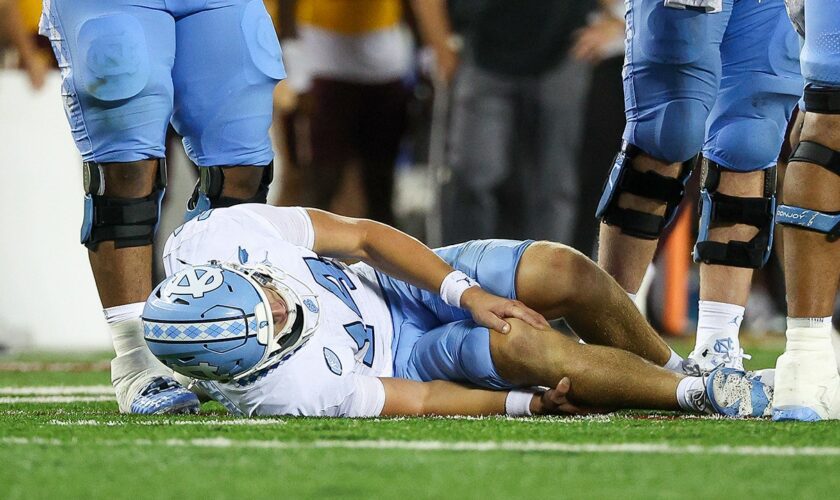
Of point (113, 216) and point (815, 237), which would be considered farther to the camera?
point (113, 216)

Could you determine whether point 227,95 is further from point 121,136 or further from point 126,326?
point 126,326

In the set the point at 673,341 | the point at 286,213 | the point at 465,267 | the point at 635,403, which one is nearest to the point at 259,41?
the point at 286,213

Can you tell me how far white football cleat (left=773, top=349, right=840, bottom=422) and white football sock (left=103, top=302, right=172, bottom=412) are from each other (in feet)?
5.42

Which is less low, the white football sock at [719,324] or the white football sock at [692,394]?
the white football sock at [692,394]

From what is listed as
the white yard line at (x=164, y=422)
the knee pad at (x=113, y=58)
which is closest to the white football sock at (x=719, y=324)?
the white yard line at (x=164, y=422)

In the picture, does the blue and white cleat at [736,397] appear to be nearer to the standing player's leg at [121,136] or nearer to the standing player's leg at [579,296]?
the standing player's leg at [579,296]

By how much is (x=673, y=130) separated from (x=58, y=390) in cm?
232

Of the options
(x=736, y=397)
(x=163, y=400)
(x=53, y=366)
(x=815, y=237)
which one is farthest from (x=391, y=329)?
(x=53, y=366)

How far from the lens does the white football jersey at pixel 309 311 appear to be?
3.15 m

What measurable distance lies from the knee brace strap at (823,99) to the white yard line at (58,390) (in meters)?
2.61

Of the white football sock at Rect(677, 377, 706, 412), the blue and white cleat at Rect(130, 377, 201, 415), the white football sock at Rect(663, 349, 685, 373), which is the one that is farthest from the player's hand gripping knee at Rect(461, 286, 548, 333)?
the blue and white cleat at Rect(130, 377, 201, 415)

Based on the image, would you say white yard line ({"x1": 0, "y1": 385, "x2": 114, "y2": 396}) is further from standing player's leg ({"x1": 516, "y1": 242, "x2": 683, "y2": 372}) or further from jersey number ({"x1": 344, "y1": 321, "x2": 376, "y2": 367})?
standing player's leg ({"x1": 516, "y1": 242, "x2": 683, "y2": 372})

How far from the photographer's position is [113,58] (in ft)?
11.6

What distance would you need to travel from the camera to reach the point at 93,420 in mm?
3195
